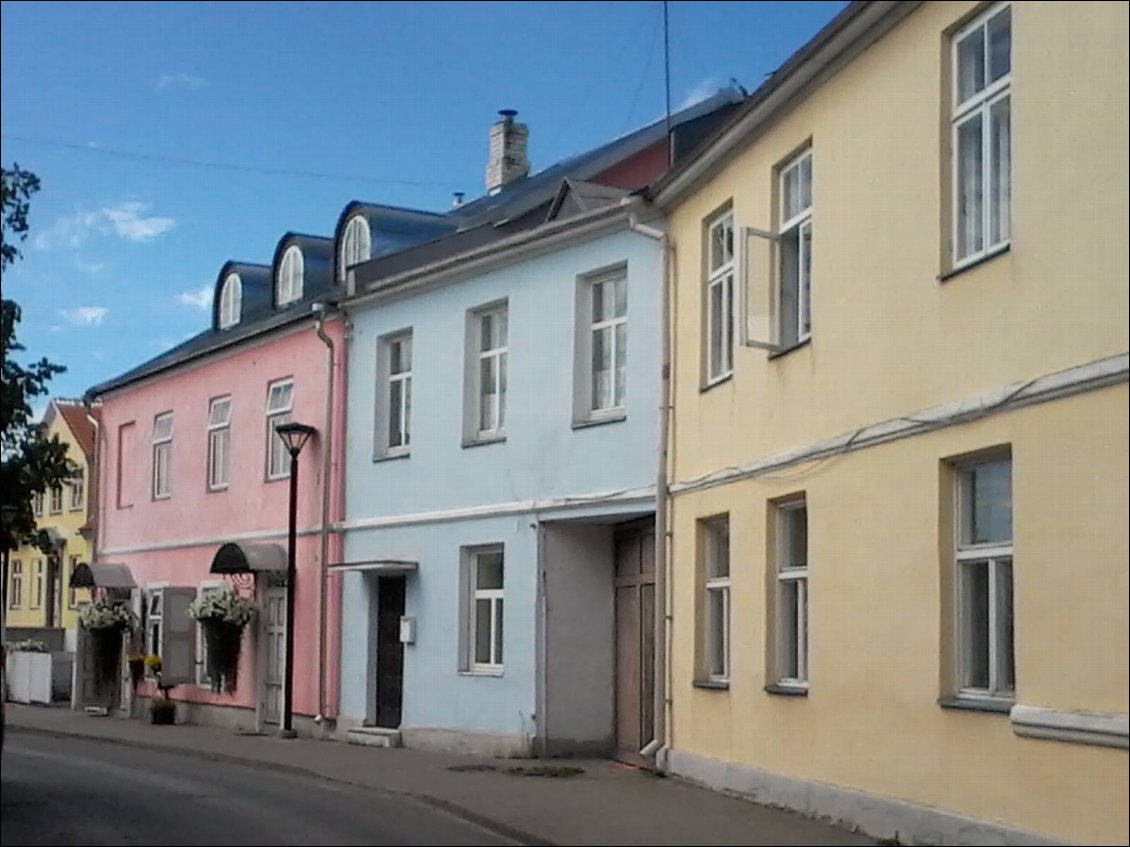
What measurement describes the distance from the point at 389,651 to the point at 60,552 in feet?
97.9

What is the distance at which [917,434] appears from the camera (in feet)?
41.4

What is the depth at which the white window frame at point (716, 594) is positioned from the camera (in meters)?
16.9

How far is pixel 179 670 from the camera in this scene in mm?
28203

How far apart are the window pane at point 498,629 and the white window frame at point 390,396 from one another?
122 inches

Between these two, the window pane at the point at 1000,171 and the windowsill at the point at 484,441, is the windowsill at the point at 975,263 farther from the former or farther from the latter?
the windowsill at the point at 484,441

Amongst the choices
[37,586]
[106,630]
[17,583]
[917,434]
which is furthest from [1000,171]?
[17,583]

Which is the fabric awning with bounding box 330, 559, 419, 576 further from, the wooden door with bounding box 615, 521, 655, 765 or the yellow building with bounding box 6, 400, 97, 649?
the yellow building with bounding box 6, 400, 97, 649

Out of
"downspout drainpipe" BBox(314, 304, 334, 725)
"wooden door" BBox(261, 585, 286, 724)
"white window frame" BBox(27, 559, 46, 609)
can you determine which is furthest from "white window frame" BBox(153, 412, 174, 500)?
"white window frame" BBox(27, 559, 46, 609)

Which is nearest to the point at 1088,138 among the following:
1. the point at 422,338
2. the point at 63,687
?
the point at 422,338

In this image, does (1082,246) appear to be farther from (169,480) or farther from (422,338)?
(169,480)

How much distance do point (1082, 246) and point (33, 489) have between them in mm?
10015

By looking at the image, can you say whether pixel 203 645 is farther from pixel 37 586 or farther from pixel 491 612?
pixel 37 586

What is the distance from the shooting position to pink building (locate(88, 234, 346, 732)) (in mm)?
24750

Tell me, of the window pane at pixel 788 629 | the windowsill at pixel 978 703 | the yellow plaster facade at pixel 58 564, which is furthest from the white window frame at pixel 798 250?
the yellow plaster facade at pixel 58 564
